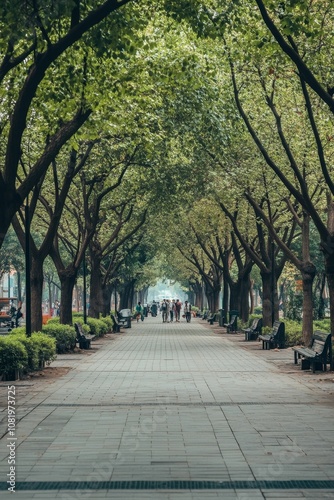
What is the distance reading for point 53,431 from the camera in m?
11.0

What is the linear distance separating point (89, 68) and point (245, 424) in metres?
7.84

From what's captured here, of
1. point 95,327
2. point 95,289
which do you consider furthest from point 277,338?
point 95,289

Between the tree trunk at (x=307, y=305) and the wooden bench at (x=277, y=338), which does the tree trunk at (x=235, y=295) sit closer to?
the wooden bench at (x=277, y=338)

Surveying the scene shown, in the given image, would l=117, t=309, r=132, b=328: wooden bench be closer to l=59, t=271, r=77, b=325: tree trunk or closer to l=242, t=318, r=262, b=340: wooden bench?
l=242, t=318, r=262, b=340: wooden bench

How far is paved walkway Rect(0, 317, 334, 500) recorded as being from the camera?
779 cm

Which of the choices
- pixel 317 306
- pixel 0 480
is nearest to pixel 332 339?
pixel 0 480

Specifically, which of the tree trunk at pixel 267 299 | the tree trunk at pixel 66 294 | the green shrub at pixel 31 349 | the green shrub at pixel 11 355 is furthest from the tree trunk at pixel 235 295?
the green shrub at pixel 11 355

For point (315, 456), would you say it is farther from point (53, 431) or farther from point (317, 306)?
point (317, 306)

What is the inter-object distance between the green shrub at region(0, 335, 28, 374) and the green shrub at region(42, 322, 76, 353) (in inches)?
324

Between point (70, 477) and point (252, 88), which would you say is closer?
point (70, 477)

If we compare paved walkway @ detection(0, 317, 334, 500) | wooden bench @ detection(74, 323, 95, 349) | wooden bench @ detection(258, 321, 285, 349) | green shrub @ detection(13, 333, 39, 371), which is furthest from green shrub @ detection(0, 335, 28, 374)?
wooden bench @ detection(258, 321, 285, 349)

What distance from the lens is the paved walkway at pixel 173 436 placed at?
25.6 feet

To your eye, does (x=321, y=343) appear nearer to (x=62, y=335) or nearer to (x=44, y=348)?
(x=44, y=348)

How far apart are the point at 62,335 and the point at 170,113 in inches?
284
